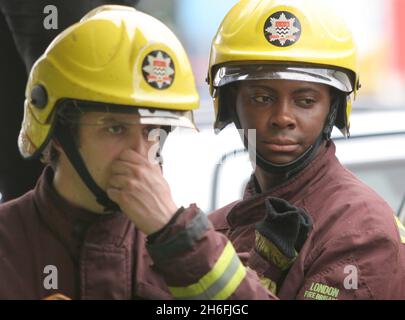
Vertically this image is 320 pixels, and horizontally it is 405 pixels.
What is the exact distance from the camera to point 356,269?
3.18 meters

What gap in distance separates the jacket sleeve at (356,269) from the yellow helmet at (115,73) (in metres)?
0.55

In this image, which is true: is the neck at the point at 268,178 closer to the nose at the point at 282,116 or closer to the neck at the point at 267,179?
the neck at the point at 267,179

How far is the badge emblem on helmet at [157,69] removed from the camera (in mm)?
3002

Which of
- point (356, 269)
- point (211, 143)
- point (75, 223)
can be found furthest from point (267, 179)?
point (211, 143)

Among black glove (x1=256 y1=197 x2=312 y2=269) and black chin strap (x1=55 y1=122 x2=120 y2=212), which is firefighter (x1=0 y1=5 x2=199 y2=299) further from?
black glove (x1=256 y1=197 x2=312 y2=269)

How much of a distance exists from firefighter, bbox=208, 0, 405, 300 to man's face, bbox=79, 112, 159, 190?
1.50ft

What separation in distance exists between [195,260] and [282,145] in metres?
0.93

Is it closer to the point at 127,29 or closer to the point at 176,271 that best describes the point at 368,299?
the point at 176,271

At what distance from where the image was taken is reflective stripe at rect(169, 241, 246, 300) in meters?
2.71

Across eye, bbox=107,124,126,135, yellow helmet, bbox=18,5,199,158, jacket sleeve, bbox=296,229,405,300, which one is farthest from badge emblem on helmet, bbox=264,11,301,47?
eye, bbox=107,124,126,135

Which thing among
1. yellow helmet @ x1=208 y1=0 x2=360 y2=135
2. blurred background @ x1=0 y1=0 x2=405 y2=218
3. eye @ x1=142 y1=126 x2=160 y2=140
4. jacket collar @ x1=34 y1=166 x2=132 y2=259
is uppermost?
yellow helmet @ x1=208 y1=0 x2=360 y2=135

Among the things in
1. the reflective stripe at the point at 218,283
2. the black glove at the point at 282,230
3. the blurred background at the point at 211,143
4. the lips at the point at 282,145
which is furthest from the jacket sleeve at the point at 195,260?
the lips at the point at 282,145

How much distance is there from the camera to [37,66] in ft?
10.3
